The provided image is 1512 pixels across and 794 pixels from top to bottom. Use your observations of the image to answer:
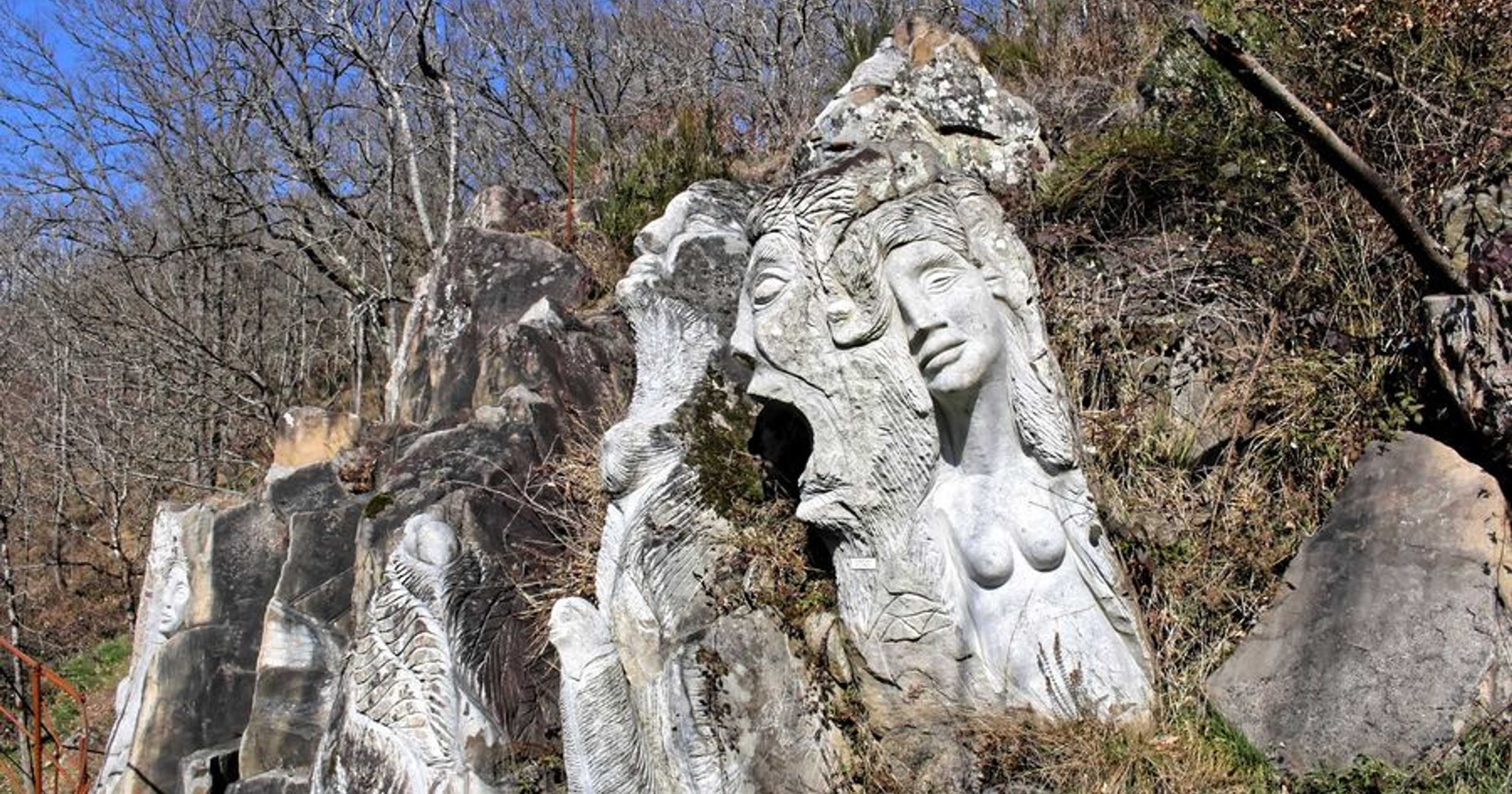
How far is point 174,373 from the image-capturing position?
42.1 feet

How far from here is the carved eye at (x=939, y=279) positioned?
3.24 m

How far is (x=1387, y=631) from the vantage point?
3.21 m

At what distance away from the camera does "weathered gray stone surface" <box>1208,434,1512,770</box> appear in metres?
3.08

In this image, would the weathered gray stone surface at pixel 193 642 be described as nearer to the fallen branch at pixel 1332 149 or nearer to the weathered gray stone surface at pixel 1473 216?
the fallen branch at pixel 1332 149

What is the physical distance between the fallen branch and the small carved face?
2.59 ft

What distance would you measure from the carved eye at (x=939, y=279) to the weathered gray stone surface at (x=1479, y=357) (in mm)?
1500

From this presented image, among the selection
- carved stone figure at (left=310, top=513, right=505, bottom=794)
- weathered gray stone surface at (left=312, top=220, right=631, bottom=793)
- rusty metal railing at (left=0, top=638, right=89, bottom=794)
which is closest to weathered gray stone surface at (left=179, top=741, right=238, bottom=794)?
rusty metal railing at (left=0, top=638, right=89, bottom=794)

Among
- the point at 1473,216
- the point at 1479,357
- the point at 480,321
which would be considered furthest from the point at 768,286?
the point at 480,321

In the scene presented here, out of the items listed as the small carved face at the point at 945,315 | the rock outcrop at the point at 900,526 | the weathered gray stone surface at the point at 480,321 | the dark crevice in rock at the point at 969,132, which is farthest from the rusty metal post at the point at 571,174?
the small carved face at the point at 945,315

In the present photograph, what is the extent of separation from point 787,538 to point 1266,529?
142cm

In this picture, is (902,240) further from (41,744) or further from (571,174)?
(41,744)

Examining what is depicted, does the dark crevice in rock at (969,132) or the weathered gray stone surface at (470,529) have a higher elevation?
the dark crevice in rock at (969,132)


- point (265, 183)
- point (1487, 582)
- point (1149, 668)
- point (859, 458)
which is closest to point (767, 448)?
point (859, 458)

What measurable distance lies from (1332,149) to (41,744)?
7006mm
